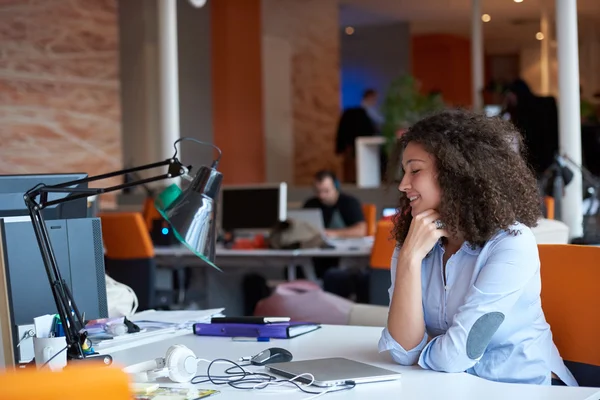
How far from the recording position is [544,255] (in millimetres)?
2363

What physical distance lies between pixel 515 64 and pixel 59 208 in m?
14.1

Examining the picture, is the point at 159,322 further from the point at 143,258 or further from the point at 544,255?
the point at 143,258

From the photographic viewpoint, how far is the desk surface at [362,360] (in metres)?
1.78

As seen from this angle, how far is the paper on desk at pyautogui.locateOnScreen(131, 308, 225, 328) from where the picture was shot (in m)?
2.70

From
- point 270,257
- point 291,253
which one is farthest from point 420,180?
point 270,257

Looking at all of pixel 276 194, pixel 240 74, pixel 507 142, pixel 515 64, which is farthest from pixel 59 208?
pixel 515 64

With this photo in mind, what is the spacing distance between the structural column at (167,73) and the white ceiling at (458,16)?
17.2ft

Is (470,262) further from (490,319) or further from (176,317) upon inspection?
(176,317)

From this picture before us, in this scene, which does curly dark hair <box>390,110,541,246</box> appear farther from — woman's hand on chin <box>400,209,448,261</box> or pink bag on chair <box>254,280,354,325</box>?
pink bag on chair <box>254,280,354,325</box>

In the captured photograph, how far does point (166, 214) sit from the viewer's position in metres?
2.04

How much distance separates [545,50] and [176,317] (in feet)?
37.5

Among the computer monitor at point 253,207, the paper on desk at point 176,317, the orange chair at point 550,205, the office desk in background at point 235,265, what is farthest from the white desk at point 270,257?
the paper on desk at point 176,317

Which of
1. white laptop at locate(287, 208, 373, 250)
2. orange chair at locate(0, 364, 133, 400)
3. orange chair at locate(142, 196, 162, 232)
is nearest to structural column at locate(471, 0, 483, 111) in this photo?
white laptop at locate(287, 208, 373, 250)

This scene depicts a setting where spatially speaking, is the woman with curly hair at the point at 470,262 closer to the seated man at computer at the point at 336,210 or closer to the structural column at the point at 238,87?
the seated man at computer at the point at 336,210
